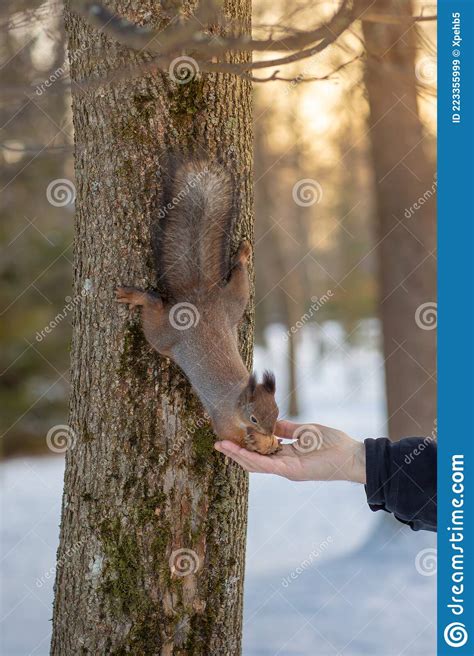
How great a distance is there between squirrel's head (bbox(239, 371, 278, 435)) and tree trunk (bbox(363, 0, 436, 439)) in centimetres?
453

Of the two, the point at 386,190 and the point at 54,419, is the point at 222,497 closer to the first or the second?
the point at 386,190

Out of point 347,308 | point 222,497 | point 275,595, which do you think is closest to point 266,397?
point 222,497

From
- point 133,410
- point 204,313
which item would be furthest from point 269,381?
point 133,410

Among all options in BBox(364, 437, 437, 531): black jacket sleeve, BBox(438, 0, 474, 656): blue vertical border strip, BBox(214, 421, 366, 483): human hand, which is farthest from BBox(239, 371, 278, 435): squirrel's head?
BBox(438, 0, 474, 656): blue vertical border strip

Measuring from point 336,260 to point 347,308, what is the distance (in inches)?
218

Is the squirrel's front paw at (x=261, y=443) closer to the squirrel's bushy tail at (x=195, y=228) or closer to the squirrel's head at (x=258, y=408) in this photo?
the squirrel's head at (x=258, y=408)

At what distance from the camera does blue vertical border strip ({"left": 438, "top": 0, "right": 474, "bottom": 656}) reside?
8.13 feet

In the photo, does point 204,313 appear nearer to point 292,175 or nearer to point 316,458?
point 316,458

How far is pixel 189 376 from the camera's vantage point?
2.77 m

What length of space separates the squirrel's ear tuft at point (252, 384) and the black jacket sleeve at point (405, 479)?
0.51 metres

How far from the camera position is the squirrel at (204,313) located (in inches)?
107

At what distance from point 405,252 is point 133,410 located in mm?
5014

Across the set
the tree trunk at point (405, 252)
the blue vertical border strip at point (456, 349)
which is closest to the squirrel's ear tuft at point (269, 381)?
the blue vertical border strip at point (456, 349)

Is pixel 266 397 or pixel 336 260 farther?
pixel 336 260
